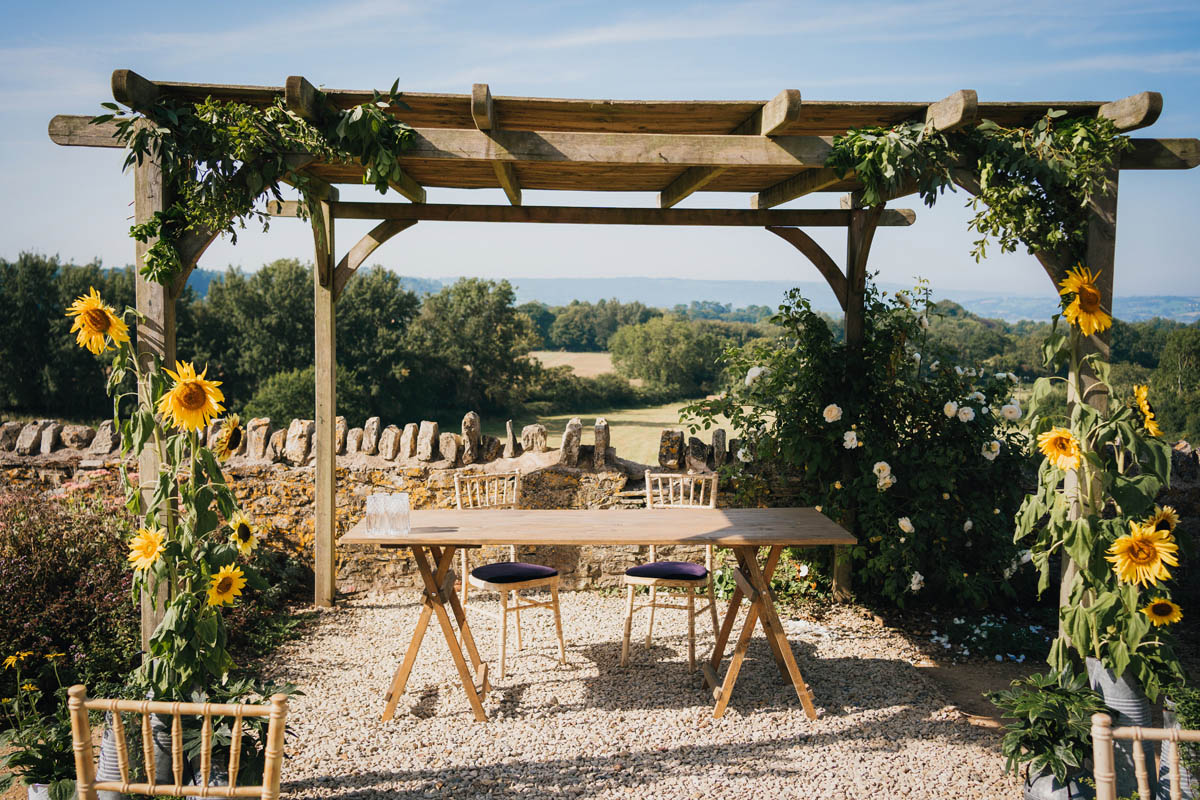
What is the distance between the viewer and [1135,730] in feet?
4.82

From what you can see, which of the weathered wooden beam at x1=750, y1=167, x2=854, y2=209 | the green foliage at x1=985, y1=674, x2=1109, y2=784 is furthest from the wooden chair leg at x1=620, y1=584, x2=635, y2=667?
the weathered wooden beam at x1=750, y1=167, x2=854, y2=209

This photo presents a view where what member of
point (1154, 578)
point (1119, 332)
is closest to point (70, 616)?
point (1154, 578)

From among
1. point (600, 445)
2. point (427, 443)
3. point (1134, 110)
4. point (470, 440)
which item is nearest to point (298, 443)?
point (427, 443)

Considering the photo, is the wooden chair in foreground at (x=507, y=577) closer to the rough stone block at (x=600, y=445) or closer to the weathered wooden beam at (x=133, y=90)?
the rough stone block at (x=600, y=445)

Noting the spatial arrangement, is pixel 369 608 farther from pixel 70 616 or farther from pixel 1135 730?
pixel 1135 730

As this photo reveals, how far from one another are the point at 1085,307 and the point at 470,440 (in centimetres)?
334

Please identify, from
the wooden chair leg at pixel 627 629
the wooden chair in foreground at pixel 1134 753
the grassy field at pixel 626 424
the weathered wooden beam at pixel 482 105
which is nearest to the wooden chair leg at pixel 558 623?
the wooden chair leg at pixel 627 629

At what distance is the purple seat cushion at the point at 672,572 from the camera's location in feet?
12.3

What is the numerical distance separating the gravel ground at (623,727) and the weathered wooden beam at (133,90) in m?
2.29

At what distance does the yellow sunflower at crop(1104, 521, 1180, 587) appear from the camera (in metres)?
2.54

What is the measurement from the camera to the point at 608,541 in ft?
10.5

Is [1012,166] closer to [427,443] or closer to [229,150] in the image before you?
[229,150]

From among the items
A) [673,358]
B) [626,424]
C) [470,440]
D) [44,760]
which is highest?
[673,358]

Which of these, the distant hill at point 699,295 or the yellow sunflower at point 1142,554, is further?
the distant hill at point 699,295
